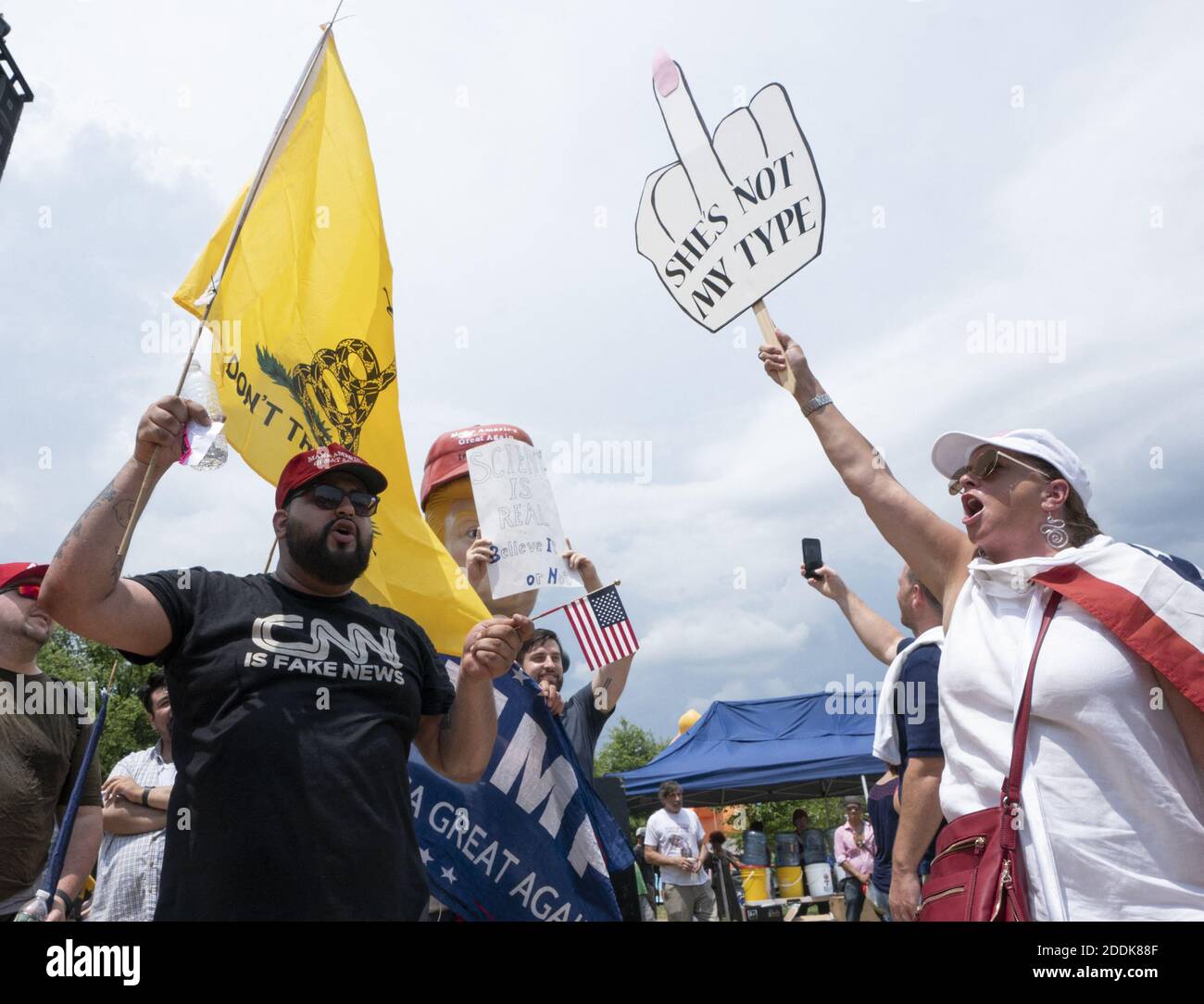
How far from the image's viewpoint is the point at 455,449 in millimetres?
4512

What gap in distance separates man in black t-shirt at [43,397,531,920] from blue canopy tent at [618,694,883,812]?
12005mm

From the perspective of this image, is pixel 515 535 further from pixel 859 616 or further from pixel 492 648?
pixel 859 616

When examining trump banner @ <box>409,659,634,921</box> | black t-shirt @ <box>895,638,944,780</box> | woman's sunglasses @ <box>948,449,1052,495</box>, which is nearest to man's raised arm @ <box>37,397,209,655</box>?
trump banner @ <box>409,659,634,921</box>

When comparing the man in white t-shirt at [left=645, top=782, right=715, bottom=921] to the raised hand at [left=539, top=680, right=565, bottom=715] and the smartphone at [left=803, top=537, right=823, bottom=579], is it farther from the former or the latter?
the raised hand at [left=539, top=680, right=565, bottom=715]

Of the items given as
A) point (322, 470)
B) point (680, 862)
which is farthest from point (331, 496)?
point (680, 862)

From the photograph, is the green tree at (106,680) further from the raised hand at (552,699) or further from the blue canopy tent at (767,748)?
the raised hand at (552,699)

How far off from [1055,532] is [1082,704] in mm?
561

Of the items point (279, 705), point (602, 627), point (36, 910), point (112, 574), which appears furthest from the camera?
point (602, 627)

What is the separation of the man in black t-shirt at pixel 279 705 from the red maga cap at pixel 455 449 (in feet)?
5.08

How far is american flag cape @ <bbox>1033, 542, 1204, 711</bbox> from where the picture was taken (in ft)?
7.16

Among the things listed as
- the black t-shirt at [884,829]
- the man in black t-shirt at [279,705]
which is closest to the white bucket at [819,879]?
the black t-shirt at [884,829]
